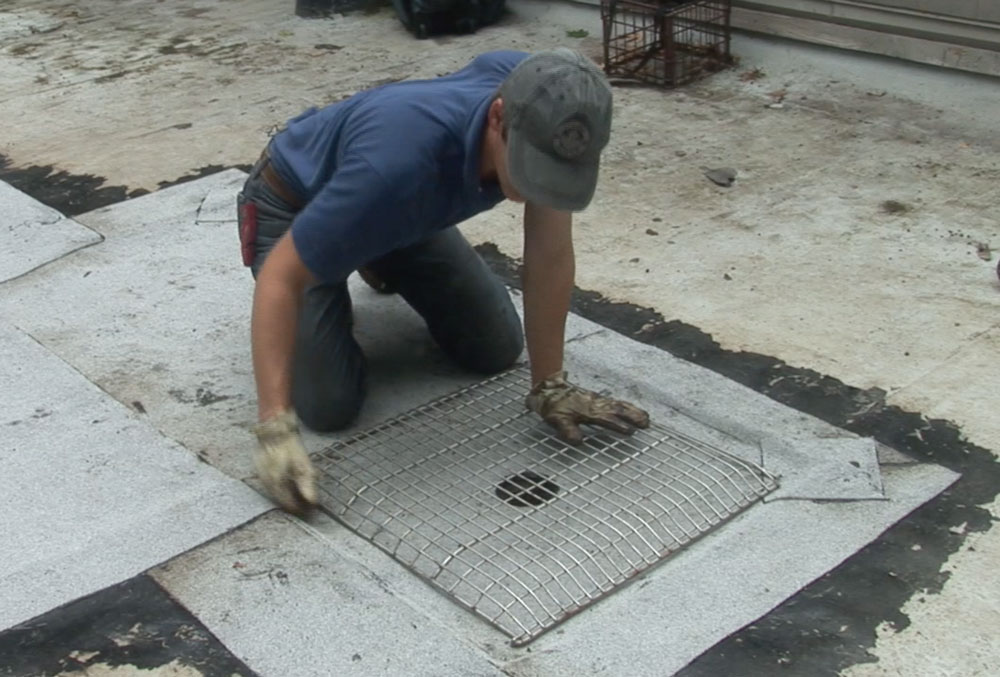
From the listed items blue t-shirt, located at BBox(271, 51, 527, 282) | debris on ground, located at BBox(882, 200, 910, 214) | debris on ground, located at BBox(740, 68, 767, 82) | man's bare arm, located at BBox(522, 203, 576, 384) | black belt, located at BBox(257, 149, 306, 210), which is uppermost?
blue t-shirt, located at BBox(271, 51, 527, 282)

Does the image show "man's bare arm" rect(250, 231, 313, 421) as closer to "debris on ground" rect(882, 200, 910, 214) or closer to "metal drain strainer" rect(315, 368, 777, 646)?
"metal drain strainer" rect(315, 368, 777, 646)

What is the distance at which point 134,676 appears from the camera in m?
2.38

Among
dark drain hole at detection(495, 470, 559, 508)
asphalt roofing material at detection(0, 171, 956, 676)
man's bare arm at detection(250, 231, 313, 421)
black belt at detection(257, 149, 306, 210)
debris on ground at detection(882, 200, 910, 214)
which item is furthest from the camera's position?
debris on ground at detection(882, 200, 910, 214)

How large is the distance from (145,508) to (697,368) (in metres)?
1.46

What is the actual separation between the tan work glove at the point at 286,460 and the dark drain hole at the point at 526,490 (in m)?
0.44

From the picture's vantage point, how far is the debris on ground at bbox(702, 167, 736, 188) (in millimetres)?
4555

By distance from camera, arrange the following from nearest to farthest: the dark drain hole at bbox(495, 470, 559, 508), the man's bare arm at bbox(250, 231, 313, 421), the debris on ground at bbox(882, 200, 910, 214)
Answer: the man's bare arm at bbox(250, 231, 313, 421), the dark drain hole at bbox(495, 470, 559, 508), the debris on ground at bbox(882, 200, 910, 214)

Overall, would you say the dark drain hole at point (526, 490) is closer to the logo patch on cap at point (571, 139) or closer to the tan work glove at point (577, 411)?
the tan work glove at point (577, 411)

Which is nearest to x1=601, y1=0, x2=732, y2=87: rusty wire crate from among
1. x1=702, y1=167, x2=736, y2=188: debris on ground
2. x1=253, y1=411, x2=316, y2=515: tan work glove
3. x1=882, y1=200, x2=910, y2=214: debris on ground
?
x1=702, y1=167, x2=736, y2=188: debris on ground

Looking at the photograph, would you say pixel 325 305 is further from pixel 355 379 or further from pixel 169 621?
pixel 169 621

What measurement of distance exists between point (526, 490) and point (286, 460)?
0.55 meters

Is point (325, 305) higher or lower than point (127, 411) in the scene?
higher

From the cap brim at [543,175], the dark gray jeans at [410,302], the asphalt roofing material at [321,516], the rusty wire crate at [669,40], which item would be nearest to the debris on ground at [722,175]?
the rusty wire crate at [669,40]

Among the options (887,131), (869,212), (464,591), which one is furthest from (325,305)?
(887,131)
